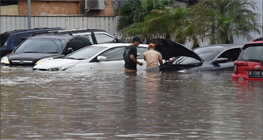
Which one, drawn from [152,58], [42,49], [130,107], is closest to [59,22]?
[42,49]

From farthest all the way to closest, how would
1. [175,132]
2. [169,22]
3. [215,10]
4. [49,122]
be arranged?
[169,22], [215,10], [49,122], [175,132]

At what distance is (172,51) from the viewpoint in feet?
50.0

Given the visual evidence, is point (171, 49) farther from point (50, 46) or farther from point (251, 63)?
point (50, 46)

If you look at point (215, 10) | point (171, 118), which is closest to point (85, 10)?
point (215, 10)

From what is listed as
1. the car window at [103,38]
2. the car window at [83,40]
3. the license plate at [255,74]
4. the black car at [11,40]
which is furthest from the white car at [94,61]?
the black car at [11,40]

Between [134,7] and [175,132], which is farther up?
[134,7]

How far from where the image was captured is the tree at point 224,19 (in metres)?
21.2

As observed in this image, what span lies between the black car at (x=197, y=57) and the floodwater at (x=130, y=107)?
0.68 metres

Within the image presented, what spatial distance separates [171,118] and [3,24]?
24765 mm

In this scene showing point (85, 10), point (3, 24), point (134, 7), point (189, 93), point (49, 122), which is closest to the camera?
point (49, 122)

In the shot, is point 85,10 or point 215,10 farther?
point 85,10

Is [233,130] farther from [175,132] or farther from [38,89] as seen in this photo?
[38,89]

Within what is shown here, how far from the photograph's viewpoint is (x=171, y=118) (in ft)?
24.6

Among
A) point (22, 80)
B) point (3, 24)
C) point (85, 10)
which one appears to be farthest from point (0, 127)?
point (85, 10)
